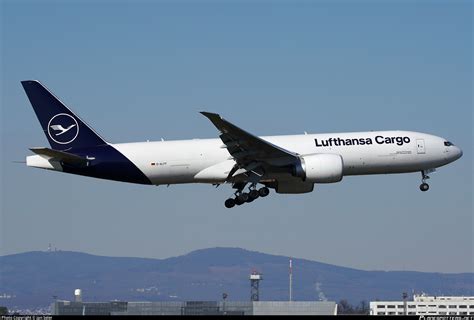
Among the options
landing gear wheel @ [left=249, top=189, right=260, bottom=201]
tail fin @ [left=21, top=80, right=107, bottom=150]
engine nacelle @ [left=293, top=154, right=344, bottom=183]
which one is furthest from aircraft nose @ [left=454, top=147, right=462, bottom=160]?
tail fin @ [left=21, top=80, right=107, bottom=150]

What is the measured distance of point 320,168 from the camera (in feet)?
219

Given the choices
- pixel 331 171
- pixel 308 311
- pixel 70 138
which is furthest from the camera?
pixel 308 311

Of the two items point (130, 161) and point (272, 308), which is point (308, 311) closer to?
point (272, 308)

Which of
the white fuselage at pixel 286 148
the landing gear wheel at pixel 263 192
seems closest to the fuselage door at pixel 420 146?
the white fuselage at pixel 286 148

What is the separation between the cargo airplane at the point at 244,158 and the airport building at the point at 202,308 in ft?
89.5

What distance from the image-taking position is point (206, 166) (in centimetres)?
6812

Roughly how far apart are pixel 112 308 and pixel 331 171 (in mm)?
44369

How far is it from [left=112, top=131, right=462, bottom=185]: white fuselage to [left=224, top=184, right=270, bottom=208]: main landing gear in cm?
209

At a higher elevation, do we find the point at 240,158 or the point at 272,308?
the point at 240,158

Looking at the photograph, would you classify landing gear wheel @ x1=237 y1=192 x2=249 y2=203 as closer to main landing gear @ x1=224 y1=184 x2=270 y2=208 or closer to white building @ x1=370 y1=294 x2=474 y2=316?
main landing gear @ x1=224 y1=184 x2=270 y2=208

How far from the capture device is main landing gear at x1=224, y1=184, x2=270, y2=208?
229 ft

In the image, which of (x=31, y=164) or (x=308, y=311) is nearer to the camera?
(x=31, y=164)

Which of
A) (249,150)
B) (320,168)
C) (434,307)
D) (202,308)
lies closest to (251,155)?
(249,150)

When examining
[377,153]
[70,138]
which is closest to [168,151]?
[70,138]
